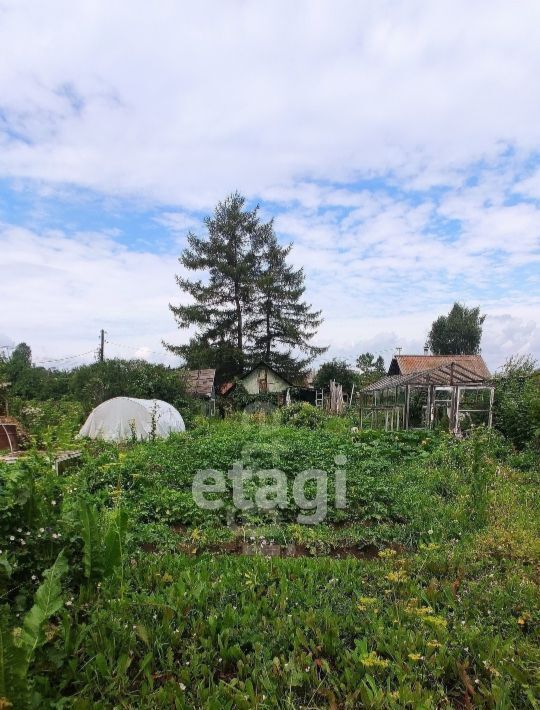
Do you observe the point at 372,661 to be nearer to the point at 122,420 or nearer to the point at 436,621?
the point at 436,621

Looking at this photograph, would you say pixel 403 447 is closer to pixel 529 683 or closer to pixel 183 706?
pixel 529 683

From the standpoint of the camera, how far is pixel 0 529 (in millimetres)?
2820

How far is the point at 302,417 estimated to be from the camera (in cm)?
1634

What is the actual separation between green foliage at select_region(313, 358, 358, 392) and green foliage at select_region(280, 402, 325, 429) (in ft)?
41.6

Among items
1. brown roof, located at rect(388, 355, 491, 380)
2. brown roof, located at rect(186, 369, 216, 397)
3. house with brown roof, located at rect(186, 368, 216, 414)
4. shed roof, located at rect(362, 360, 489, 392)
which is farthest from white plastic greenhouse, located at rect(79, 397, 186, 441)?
brown roof, located at rect(388, 355, 491, 380)

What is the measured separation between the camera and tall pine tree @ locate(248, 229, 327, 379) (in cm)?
3491

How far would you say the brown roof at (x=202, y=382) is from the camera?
28211 mm

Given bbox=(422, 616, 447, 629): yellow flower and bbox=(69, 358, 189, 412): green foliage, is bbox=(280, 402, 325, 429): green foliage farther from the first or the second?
bbox=(422, 616, 447, 629): yellow flower

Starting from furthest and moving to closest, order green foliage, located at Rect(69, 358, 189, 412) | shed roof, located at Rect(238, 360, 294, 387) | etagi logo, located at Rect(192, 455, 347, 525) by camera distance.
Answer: shed roof, located at Rect(238, 360, 294, 387)
green foliage, located at Rect(69, 358, 189, 412)
etagi logo, located at Rect(192, 455, 347, 525)

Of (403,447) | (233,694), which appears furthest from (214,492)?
(403,447)

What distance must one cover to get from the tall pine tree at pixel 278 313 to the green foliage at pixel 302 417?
16039 millimetres

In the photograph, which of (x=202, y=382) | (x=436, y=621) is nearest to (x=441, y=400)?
(x=436, y=621)

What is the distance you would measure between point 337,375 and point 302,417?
1493cm

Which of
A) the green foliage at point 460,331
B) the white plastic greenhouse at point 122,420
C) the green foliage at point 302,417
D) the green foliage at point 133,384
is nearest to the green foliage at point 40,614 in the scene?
the white plastic greenhouse at point 122,420
